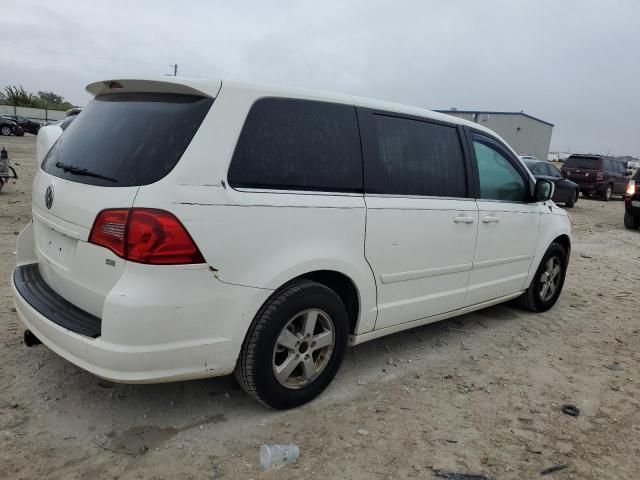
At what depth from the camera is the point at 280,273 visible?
8.91 feet

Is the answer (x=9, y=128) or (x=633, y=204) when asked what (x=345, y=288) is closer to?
(x=633, y=204)

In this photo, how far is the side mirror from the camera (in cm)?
465

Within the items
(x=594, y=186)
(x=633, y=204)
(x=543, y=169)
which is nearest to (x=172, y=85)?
(x=633, y=204)

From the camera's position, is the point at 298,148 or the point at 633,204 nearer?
the point at 298,148

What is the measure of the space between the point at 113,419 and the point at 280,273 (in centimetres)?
124

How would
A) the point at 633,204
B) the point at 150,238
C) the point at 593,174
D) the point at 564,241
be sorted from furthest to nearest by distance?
the point at 593,174 < the point at 633,204 < the point at 564,241 < the point at 150,238

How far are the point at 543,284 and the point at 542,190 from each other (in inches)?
43.4

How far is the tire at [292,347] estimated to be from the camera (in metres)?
2.73

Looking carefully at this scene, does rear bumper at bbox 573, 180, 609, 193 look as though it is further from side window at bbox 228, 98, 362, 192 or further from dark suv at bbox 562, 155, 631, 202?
side window at bbox 228, 98, 362, 192

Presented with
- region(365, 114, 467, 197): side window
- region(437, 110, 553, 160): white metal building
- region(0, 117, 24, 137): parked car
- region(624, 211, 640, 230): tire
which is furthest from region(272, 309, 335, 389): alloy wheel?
region(437, 110, 553, 160): white metal building

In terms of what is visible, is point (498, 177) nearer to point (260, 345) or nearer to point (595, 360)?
point (595, 360)

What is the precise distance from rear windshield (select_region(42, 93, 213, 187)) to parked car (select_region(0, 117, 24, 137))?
3586 cm

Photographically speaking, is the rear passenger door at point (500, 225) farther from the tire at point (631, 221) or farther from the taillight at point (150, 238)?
the tire at point (631, 221)

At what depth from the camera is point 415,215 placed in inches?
137
